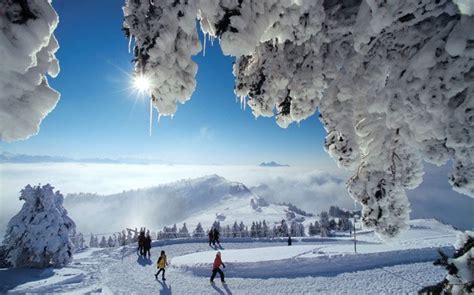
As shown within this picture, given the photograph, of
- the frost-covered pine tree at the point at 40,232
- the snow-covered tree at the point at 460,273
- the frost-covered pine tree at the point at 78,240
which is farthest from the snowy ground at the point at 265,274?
the snow-covered tree at the point at 460,273

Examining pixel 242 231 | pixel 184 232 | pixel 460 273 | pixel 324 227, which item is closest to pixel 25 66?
pixel 460 273

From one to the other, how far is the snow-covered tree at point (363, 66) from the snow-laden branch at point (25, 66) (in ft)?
4.10

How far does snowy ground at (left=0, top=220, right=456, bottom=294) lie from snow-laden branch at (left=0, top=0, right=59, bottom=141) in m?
13.9

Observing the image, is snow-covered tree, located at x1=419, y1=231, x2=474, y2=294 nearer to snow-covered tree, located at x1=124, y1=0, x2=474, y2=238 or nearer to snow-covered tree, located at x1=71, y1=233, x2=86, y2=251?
snow-covered tree, located at x1=124, y1=0, x2=474, y2=238

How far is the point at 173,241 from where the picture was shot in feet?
93.9

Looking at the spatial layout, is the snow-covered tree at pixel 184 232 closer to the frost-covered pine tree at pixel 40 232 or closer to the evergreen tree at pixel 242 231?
the evergreen tree at pixel 242 231

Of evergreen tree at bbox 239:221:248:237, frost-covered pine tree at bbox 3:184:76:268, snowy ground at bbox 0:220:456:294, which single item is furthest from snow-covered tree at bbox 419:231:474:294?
evergreen tree at bbox 239:221:248:237

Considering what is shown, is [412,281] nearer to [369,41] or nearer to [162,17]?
[369,41]

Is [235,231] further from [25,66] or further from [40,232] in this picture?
[25,66]

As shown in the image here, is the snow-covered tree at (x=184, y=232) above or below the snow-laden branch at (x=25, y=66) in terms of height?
below

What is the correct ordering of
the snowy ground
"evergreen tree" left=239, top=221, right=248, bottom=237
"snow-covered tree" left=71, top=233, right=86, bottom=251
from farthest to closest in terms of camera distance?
"evergreen tree" left=239, top=221, right=248, bottom=237 < "snow-covered tree" left=71, top=233, right=86, bottom=251 < the snowy ground

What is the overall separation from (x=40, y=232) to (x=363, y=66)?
25.8 metres

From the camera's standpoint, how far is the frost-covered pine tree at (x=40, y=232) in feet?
73.4

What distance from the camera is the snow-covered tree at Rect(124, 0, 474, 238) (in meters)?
3.40
